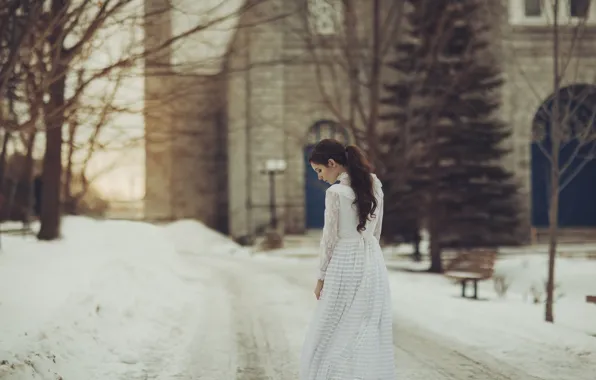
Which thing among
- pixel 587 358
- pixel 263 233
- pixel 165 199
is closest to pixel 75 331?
pixel 587 358

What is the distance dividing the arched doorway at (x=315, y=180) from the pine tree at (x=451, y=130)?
11.7 meters

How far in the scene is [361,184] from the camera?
5414 millimetres

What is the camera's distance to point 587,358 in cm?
816

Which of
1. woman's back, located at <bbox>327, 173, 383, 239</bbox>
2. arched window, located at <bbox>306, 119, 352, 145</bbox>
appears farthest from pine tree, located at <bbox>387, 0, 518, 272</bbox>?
woman's back, located at <bbox>327, 173, 383, 239</bbox>

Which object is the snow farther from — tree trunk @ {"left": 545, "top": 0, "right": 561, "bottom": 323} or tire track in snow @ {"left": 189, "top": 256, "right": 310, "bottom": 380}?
tree trunk @ {"left": 545, "top": 0, "right": 561, "bottom": 323}

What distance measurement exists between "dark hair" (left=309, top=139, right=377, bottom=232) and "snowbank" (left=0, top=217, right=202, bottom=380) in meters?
2.90

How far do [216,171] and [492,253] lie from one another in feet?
84.6

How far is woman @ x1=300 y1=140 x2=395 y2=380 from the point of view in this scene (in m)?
5.36

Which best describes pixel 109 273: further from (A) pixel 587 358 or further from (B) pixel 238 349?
(A) pixel 587 358

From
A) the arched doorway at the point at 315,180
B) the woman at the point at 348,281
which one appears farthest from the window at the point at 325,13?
the woman at the point at 348,281

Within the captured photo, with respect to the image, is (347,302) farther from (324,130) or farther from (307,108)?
(324,130)

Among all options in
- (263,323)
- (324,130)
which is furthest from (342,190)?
(324,130)

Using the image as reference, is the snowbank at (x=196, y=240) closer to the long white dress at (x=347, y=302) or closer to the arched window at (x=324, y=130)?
the arched window at (x=324, y=130)

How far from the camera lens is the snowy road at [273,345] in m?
7.52
